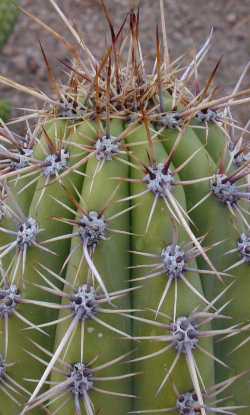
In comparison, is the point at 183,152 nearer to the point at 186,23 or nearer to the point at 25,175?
the point at 25,175

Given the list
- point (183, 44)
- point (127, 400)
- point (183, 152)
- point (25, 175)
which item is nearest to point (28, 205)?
point (25, 175)

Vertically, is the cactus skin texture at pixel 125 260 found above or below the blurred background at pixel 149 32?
below

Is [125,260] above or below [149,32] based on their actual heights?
below

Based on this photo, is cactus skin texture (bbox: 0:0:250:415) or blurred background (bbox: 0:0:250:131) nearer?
cactus skin texture (bbox: 0:0:250:415)

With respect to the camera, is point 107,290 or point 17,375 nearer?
point 107,290

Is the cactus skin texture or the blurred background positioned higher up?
the blurred background
